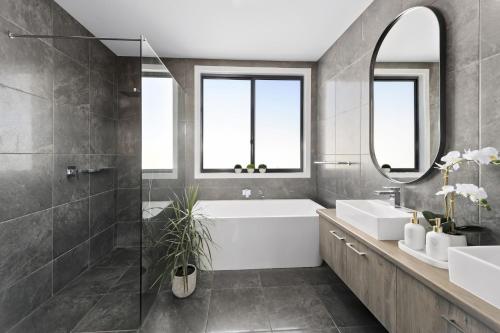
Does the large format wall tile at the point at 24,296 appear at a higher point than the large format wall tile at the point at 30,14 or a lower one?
lower

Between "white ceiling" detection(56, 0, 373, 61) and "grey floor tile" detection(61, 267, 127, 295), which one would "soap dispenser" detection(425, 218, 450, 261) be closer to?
"white ceiling" detection(56, 0, 373, 61)

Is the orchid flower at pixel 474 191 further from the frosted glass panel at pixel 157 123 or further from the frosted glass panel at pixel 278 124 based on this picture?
the frosted glass panel at pixel 278 124

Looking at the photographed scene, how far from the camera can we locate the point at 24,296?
5.84ft

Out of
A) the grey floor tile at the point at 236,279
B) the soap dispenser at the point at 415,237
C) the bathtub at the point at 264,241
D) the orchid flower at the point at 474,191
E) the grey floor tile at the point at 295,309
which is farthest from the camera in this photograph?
the bathtub at the point at 264,241

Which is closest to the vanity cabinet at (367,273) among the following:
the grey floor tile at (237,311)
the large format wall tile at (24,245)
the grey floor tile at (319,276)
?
the grey floor tile at (319,276)

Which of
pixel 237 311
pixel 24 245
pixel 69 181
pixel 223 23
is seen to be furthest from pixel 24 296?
pixel 223 23

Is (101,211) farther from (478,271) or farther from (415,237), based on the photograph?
(478,271)

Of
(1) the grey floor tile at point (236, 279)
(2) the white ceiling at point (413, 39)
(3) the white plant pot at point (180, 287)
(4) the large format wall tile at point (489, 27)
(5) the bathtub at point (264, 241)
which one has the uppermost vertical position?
(2) the white ceiling at point (413, 39)

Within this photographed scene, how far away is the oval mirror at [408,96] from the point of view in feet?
4.71

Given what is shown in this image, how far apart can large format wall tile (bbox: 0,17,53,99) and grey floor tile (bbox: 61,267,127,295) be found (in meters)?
1.73

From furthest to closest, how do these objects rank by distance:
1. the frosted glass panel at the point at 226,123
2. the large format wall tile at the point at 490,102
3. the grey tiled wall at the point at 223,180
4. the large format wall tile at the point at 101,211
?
1. the frosted glass panel at the point at 226,123
2. the grey tiled wall at the point at 223,180
3. the large format wall tile at the point at 101,211
4. the large format wall tile at the point at 490,102

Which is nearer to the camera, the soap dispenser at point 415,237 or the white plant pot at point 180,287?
the soap dispenser at point 415,237

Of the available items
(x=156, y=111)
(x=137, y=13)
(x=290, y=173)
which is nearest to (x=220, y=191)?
(x=290, y=173)

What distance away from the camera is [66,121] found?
2252 mm
